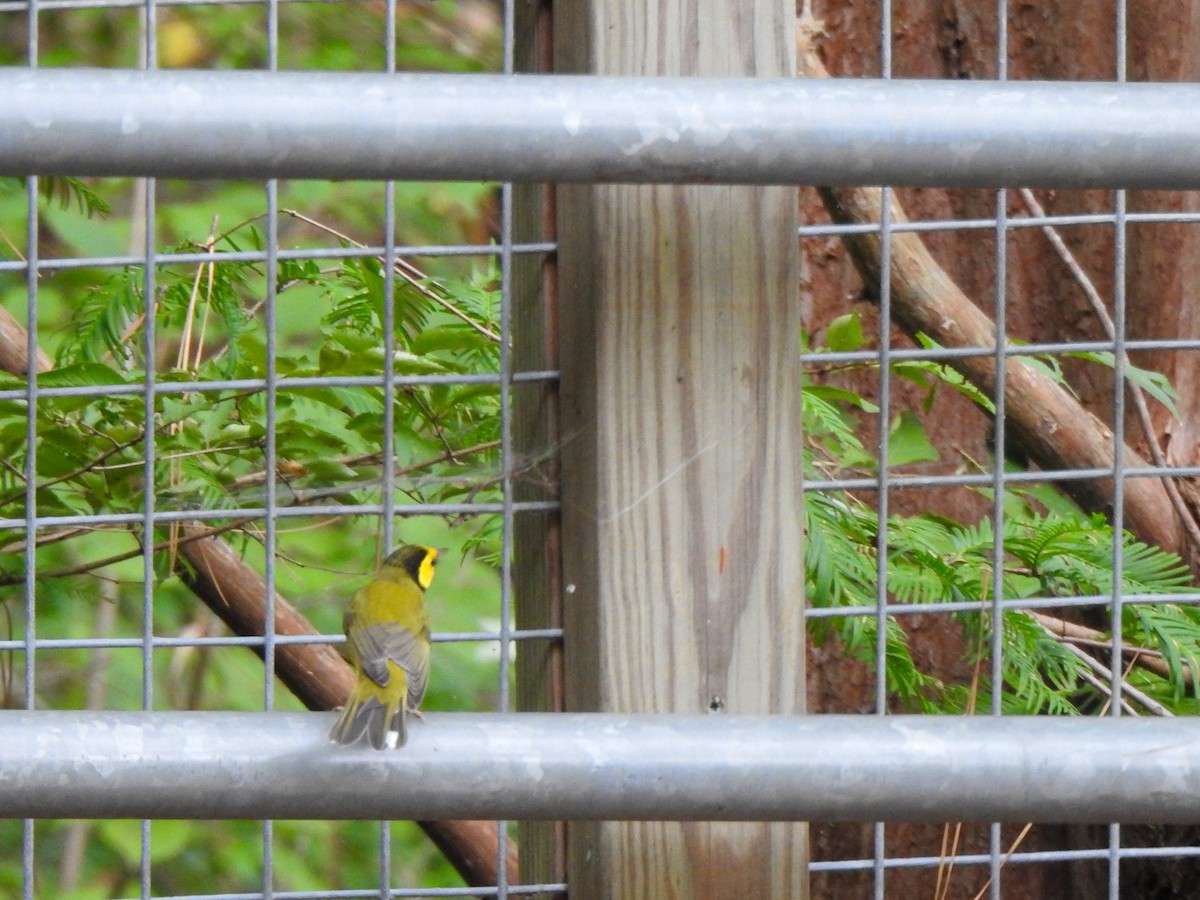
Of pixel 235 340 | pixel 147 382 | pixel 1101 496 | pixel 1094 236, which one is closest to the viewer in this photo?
pixel 147 382

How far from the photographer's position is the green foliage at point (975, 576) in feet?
6.92

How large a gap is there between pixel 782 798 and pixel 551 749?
0.20 meters

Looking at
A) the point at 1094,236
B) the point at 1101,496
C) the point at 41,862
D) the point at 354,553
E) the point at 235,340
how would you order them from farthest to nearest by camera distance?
the point at 41,862 < the point at 354,553 < the point at 1094,236 < the point at 1101,496 < the point at 235,340

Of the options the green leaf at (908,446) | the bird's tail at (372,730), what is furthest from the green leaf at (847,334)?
the bird's tail at (372,730)

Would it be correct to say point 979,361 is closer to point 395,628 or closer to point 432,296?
point 432,296

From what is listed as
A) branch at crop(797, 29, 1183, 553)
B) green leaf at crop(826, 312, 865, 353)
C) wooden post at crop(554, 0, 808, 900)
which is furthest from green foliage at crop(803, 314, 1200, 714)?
wooden post at crop(554, 0, 808, 900)

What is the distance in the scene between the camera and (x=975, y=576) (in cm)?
222

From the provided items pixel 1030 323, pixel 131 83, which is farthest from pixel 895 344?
pixel 131 83

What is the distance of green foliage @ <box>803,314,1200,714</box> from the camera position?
2.11 metres

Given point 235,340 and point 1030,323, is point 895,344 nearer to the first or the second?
point 1030,323

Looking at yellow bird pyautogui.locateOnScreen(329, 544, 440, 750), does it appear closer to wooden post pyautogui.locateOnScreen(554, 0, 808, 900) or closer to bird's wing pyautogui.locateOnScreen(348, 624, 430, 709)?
bird's wing pyautogui.locateOnScreen(348, 624, 430, 709)

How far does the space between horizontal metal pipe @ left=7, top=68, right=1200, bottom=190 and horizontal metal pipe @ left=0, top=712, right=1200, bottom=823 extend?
0.47 metres

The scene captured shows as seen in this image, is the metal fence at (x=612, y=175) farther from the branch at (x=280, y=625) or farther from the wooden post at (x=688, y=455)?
the branch at (x=280, y=625)

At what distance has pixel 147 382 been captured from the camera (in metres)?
1.53
